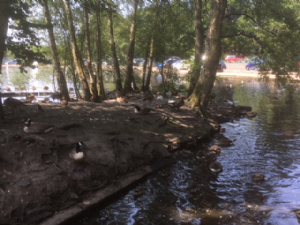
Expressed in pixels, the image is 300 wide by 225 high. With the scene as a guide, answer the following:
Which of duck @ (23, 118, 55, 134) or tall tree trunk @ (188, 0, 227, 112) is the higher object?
tall tree trunk @ (188, 0, 227, 112)

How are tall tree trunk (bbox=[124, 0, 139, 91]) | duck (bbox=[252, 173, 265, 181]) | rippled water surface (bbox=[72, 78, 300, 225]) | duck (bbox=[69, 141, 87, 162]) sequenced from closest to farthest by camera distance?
rippled water surface (bbox=[72, 78, 300, 225])
duck (bbox=[69, 141, 87, 162])
duck (bbox=[252, 173, 265, 181])
tall tree trunk (bbox=[124, 0, 139, 91])

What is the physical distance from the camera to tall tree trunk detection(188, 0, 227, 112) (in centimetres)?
1430

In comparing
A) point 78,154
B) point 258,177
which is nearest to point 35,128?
point 78,154

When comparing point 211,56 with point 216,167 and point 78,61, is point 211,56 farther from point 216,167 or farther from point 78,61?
point 78,61

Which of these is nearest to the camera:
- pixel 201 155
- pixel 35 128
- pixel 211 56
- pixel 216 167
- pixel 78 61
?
pixel 35 128

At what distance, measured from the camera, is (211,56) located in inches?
583

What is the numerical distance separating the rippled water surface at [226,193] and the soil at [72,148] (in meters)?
0.85

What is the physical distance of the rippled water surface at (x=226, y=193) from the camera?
287 inches

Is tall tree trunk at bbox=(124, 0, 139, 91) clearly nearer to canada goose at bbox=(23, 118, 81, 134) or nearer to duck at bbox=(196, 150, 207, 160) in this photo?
duck at bbox=(196, 150, 207, 160)

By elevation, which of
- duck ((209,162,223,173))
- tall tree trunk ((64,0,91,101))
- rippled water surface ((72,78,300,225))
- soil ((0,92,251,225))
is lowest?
rippled water surface ((72,78,300,225))

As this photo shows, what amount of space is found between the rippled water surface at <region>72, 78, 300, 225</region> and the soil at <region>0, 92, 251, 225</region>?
848 millimetres

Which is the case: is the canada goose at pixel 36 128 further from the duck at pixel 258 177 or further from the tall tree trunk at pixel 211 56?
the tall tree trunk at pixel 211 56

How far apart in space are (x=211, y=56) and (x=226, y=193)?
843 cm

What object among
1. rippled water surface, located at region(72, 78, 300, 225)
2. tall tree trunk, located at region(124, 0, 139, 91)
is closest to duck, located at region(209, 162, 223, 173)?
rippled water surface, located at region(72, 78, 300, 225)
